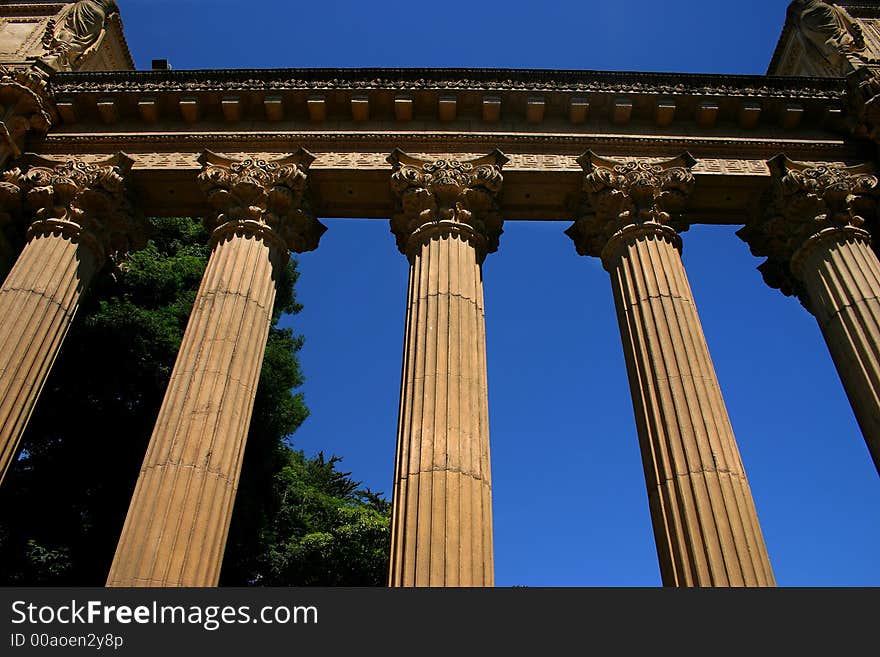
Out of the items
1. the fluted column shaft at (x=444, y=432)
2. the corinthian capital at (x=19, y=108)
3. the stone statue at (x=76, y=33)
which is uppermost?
the stone statue at (x=76, y=33)

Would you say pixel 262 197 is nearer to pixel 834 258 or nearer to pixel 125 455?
pixel 125 455

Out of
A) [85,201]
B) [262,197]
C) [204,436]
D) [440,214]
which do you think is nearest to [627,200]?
[440,214]

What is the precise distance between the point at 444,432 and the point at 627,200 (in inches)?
386

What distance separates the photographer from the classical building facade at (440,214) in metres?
14.8

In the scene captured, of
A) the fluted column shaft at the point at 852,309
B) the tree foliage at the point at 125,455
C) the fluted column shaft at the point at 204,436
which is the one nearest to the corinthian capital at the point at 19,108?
the tree foliage at the point at 125,455

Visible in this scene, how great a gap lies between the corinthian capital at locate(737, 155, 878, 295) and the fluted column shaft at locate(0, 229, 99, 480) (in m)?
20.8

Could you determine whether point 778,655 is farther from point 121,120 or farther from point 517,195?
point 121,120

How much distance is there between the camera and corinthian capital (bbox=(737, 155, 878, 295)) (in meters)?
20.5

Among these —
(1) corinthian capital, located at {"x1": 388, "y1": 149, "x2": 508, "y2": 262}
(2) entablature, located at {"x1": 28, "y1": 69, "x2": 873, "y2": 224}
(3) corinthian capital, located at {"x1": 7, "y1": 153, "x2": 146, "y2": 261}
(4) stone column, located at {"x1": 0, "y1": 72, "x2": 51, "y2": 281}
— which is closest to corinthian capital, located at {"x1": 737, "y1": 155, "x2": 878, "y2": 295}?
(2) entablature, located at {"x1": 28, "y1": 69, "x2": 873, "y2": 224}

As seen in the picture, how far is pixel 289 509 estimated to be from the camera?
3744 centimetres

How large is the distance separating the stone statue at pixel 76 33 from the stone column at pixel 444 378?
45.4 ft

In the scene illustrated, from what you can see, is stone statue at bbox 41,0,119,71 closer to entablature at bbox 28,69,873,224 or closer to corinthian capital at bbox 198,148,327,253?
entablature at bbox 28,69,873,224

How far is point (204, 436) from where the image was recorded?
15688mm

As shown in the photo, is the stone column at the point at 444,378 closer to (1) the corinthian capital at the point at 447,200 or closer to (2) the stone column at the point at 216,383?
(1) the corinthian capital at the point at 447,200
